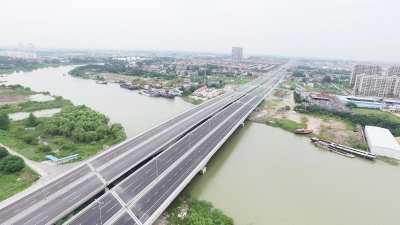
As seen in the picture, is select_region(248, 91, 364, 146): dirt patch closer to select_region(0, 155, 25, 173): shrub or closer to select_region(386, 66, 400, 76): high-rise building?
select_region(0, 155, 25, 173): shrub

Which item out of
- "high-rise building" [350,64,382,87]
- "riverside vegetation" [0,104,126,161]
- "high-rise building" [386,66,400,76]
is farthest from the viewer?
"high-rise building" [386,66,400,76]

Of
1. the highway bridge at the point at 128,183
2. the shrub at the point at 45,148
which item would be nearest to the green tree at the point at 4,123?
the shrub at the point at 45,148

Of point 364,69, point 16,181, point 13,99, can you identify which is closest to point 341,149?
point 16,181

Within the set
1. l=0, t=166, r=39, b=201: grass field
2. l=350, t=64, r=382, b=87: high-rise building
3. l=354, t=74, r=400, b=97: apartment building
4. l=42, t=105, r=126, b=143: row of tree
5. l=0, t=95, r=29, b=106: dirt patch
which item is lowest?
l=0, t=166, r=39, b=201: grass field

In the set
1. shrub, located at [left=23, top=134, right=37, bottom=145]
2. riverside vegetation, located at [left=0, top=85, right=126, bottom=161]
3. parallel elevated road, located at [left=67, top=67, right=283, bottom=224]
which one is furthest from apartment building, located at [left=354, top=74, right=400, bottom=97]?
shrub, located at [left=23, top=134, right=37, bottom=145]

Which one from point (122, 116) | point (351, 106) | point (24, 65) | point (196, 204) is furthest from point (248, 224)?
point (24, 65)

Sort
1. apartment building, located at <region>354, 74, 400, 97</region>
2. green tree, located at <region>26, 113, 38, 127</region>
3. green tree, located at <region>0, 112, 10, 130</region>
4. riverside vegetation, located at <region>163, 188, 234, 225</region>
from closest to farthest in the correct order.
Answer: riverside vegetation, located at <region>163, 188, 234, 225</region> < green tree, located at <region>0, 112, 10, 130</region> < green tree, located at <region>26, 113, 38, 127</region> < apartment building, located at <region>354, 74, 400, 97</region>

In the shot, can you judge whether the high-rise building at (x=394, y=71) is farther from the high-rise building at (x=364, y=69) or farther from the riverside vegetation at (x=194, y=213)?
the riverside vegetation at (x=194, y=213)

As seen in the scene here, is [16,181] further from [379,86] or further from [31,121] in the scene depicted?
[379,86]
